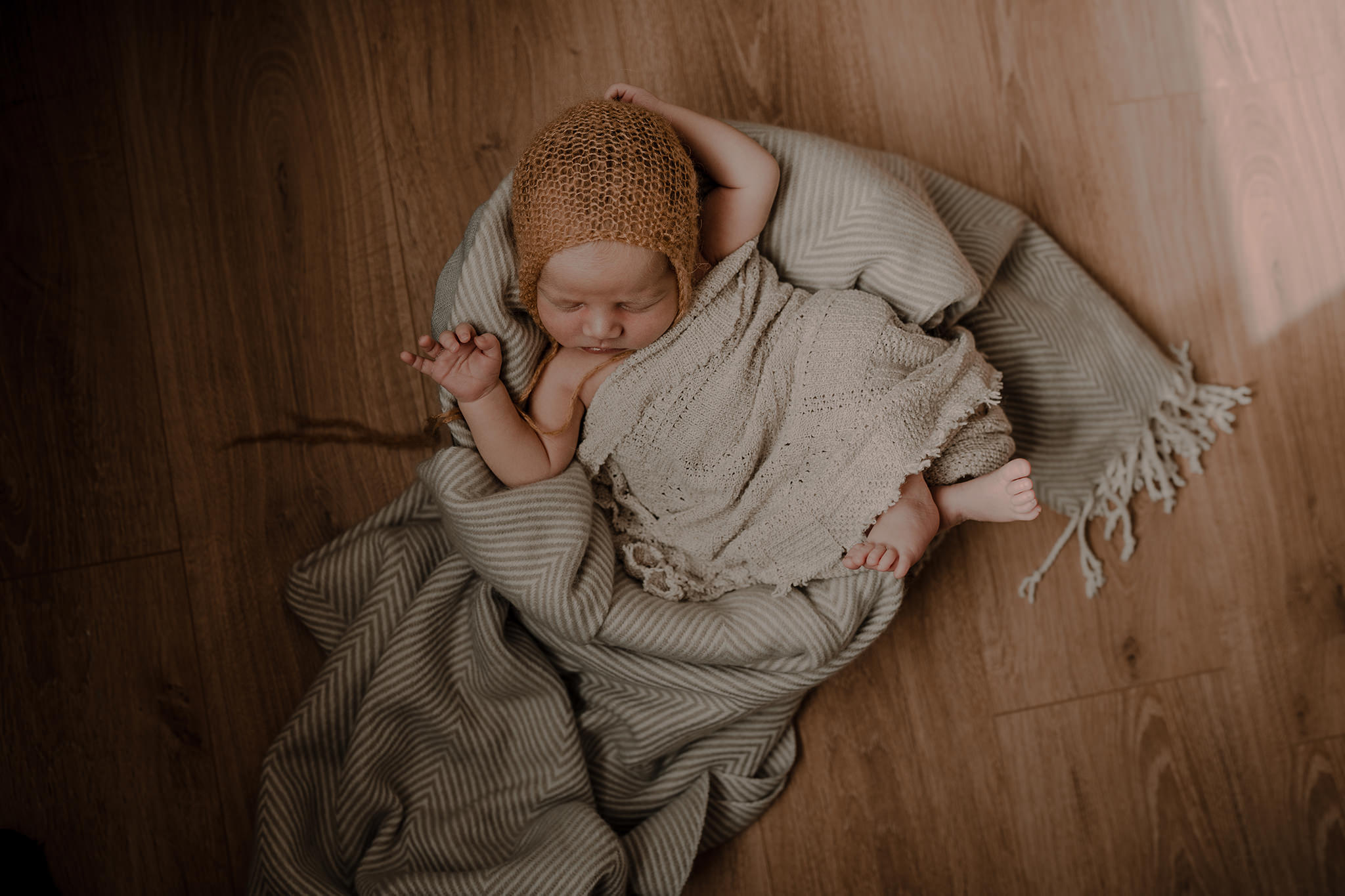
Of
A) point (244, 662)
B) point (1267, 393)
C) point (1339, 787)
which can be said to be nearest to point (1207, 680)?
point (1339, 787)

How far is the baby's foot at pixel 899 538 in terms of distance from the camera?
2.98 ft

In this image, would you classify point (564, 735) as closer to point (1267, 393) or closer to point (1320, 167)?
point (1267, 393)

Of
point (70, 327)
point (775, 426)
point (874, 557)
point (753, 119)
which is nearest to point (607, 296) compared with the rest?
point (775, 426)

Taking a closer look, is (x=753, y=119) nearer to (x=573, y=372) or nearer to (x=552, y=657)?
(x=573, y=372)

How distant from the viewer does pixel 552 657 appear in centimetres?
104

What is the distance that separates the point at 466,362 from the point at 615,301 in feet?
Result: 0.58

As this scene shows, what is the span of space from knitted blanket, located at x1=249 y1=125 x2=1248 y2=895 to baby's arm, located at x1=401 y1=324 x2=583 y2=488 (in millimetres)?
21

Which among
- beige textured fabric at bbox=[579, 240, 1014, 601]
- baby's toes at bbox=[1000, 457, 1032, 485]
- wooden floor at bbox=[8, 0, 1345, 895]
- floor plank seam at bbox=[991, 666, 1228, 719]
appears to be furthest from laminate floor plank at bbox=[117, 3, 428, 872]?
floor plank seam at bbox=[991, 666, 1228, 719]

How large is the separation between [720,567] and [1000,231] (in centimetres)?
54

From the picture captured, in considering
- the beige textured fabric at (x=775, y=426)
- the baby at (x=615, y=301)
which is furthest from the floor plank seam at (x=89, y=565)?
the beige textured fabric at (x=775, y=426)

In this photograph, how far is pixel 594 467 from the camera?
0.99 metres

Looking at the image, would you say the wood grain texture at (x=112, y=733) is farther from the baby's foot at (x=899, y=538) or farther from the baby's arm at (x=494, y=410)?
the baby's foot at (x=899, y=538)

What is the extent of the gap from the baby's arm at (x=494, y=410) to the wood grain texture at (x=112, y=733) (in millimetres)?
447

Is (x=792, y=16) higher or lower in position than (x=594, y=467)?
higher
